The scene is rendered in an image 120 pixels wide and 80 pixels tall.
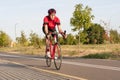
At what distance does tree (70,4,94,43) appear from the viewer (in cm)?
3434

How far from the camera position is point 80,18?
34344mm

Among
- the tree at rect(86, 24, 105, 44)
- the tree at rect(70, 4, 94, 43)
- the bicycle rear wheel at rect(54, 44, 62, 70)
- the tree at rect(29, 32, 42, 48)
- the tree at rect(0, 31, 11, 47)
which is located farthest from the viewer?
the tree at rect(86, 24, 105, 44)

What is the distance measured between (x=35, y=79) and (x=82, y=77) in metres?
1.23

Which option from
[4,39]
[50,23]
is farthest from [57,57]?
[4,39]

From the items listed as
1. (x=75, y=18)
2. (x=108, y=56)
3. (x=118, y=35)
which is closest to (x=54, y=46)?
(x=108, y=56)

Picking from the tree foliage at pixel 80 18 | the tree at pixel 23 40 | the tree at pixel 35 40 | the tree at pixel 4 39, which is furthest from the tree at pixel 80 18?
the tree at pixel 4 39

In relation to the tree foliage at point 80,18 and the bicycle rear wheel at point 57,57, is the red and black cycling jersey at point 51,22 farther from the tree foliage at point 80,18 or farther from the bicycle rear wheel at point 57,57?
the tree foliage at point 80,18

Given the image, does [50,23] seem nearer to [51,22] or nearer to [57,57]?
[51,22]

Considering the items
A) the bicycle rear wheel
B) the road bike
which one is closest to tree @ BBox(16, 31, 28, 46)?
the road bike

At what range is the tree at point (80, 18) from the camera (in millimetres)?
34344

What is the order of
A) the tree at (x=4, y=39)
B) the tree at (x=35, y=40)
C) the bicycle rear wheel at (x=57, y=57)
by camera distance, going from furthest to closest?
the tree at (x=4, y=39) < the tree at (x=35, y=40) < the bicycle rear wheel at (x=57, y=57)

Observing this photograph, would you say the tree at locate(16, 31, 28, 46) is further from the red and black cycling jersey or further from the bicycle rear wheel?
the bicycle rear wheel

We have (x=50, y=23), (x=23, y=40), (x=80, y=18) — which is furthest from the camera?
(x=23, y=40)

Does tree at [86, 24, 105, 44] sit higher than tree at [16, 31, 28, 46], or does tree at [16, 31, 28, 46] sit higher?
tree at [86, 24, 105, 44]
